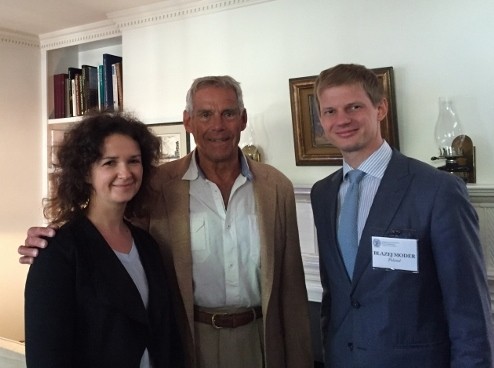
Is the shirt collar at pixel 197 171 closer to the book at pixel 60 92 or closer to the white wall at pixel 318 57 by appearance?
the white wall at pixel 318 57

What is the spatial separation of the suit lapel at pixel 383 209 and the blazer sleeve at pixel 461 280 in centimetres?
11

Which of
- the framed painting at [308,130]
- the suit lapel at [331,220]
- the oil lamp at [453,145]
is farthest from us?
the framed painting at [308,130]

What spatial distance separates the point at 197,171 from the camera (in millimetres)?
1756

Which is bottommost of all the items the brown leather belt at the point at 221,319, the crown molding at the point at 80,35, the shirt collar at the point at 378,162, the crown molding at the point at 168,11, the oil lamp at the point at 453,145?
the brown leather belt at the point at 221,319

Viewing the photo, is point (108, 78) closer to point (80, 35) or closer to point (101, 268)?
point (80, 35)

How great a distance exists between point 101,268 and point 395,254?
80 cm

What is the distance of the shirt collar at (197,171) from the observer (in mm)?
1739

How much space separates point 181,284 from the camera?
160 centimetres

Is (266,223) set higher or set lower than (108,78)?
lower

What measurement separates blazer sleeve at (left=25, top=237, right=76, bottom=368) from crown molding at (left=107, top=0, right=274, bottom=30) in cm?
211

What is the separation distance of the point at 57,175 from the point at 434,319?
1.17m

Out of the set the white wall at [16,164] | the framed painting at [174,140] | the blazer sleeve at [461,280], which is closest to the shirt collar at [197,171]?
the blazer sleeve at [461,280]

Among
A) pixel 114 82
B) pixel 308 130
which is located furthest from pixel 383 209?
pixel 114 82

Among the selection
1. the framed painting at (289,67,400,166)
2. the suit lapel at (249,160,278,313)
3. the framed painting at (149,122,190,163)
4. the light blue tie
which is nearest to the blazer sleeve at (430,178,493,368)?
the light blue tie
